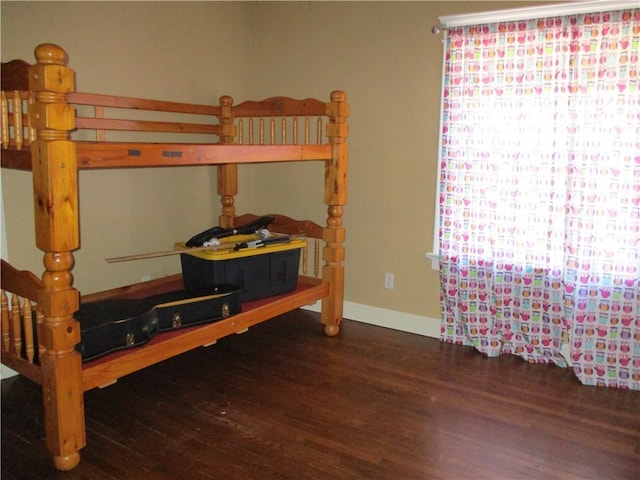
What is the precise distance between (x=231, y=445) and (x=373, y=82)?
2367mm

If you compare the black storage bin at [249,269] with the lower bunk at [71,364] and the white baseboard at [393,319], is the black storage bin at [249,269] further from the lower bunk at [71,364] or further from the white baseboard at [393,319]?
the white baseboard at [393,319]

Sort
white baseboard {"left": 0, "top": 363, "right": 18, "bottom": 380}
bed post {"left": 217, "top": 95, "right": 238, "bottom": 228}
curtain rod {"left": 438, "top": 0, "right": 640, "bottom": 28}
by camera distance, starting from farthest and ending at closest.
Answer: bed post {"left": 217, "top": 95, "right": 238, "bottom": 228} < white baseboard {"left": 0, "top": 363, "right": 18, "bottom": 380} < curtain rod {"left": 438, "top": 0, "right": 640, "bottom": 28}

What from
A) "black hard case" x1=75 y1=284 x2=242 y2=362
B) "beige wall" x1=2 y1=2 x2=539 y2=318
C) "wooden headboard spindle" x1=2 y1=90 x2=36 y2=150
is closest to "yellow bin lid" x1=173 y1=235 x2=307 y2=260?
"black hard case" x1=75 y1=284 x2=242 y2=362

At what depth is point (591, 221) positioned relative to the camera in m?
2.91

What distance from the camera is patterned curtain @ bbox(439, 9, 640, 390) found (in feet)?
9.29

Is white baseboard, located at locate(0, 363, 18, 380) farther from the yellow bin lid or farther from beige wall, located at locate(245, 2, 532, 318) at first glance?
beige wall, located at locate(245, 2, 532, 318)

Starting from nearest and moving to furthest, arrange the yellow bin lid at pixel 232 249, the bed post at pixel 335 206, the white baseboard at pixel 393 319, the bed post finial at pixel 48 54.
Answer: the bed post finial at pixel 48 54
the yellow bin lid at pixel 232 249
the bed post at pixel 335 206
the white baseboard at pixel 393 319

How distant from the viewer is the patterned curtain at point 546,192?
2.83 meters

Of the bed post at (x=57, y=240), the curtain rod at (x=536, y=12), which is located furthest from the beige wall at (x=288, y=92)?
the bed post at (x=57, y=240)

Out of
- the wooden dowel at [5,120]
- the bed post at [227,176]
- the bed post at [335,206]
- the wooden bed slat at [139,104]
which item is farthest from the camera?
the bed post at [227,176]

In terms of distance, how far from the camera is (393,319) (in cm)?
379

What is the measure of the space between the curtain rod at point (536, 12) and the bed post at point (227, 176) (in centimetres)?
149

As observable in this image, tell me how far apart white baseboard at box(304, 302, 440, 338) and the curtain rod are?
69.7 inches

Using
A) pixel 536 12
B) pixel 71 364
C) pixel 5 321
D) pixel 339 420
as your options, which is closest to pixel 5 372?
pixel 5 321
